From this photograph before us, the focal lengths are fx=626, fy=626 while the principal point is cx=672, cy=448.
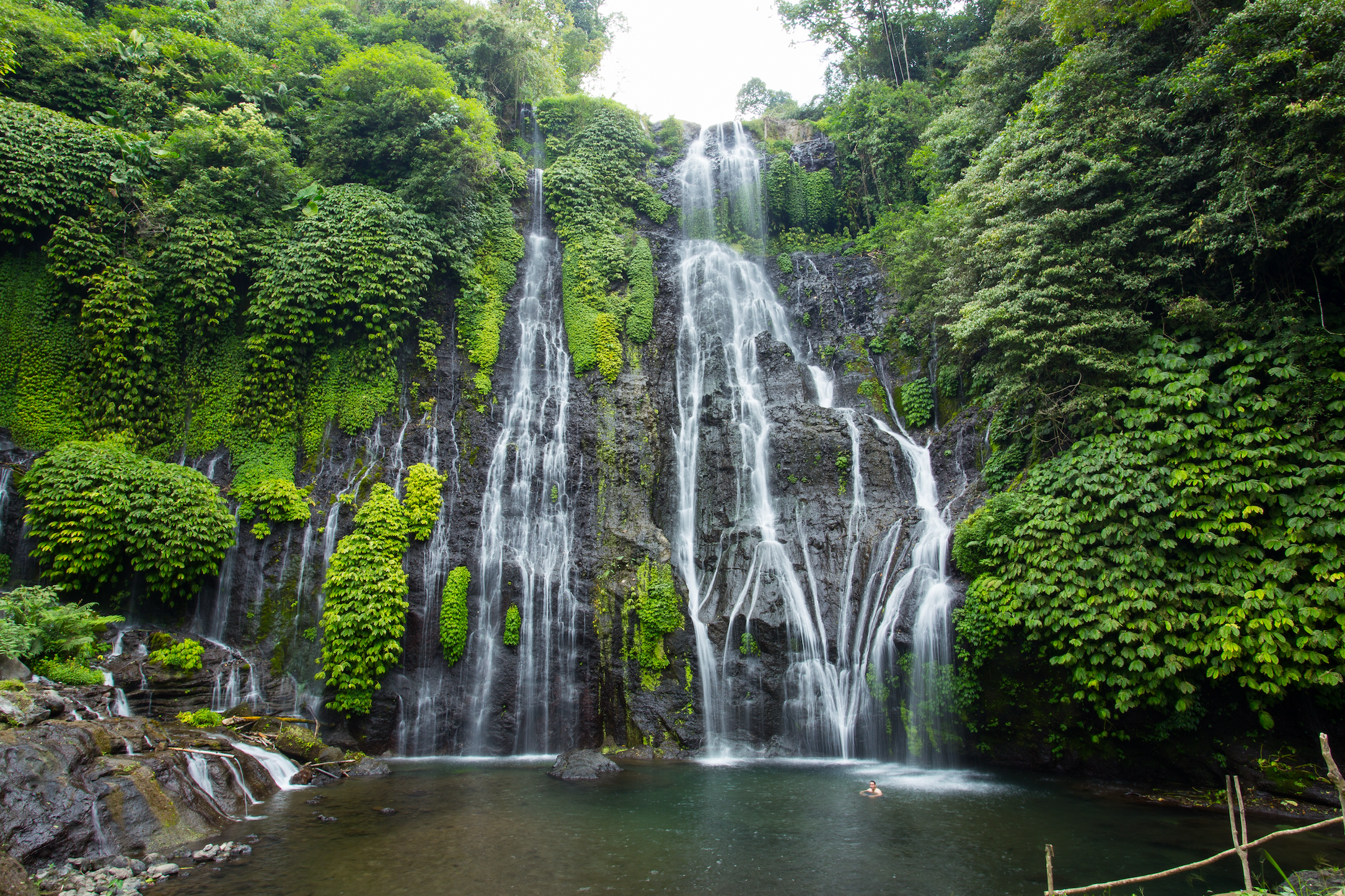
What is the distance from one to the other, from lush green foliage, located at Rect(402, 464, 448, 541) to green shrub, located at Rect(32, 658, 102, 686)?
210 inches

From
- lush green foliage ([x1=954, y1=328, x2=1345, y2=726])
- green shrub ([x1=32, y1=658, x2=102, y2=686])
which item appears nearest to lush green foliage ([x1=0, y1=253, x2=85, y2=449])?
green shrub ([x1=32, y1=658, x2=102, y2=686])

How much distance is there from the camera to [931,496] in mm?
14039

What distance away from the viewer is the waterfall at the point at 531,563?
12.6 meters

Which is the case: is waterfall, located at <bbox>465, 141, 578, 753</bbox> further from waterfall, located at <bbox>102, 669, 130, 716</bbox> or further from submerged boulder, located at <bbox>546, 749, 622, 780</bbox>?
waterfall, located at <bbox>102, 669, 130, 716</bbox>

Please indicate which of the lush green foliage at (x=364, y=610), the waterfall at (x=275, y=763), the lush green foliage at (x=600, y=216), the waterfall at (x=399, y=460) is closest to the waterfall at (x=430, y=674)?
the lush green foliage at (x=364, y=610)

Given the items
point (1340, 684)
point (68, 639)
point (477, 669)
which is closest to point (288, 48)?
point (68, 639)

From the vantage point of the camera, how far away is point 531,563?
45.6 feet

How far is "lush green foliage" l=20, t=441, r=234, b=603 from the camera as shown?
10859 millimetres

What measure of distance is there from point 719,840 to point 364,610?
8410mm

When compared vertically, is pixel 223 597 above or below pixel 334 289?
below

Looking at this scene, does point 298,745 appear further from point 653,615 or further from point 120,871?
point 653,615

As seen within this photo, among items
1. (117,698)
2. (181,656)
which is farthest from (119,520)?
(117,698)

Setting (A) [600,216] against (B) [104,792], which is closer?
(B) [104,792]

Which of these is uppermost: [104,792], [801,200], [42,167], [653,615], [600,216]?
[801,200]
